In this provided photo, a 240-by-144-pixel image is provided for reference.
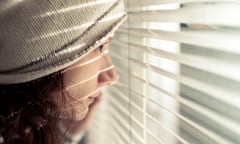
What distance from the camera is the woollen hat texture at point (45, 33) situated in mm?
682

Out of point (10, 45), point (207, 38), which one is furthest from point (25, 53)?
point (207, 38)

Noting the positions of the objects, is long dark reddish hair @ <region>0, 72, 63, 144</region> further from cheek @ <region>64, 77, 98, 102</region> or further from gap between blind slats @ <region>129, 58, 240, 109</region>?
gap between blind slats @ <region>129, 58, 240, 109</region>

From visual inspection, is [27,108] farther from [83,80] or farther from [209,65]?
[209,65]

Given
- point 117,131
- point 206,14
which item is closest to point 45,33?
point 206,14

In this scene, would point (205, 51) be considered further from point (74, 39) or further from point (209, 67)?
point (74, 39)

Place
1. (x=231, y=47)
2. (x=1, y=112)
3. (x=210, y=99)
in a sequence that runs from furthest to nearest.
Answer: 1. (x=1, y=112)
2. (x=210, y=99)
3. (x=231, y=47)

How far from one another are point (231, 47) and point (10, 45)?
438 millimetres

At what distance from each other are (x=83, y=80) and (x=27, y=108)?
15 cm

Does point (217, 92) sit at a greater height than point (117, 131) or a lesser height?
greater

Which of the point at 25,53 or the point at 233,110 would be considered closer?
the point at 233,110

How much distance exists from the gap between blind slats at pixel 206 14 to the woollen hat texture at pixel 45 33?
138 mm

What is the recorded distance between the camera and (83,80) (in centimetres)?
84

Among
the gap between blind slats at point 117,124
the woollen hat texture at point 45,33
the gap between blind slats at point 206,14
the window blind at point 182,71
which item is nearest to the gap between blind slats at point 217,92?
the window blind at point 182,71

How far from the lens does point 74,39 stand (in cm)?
69
